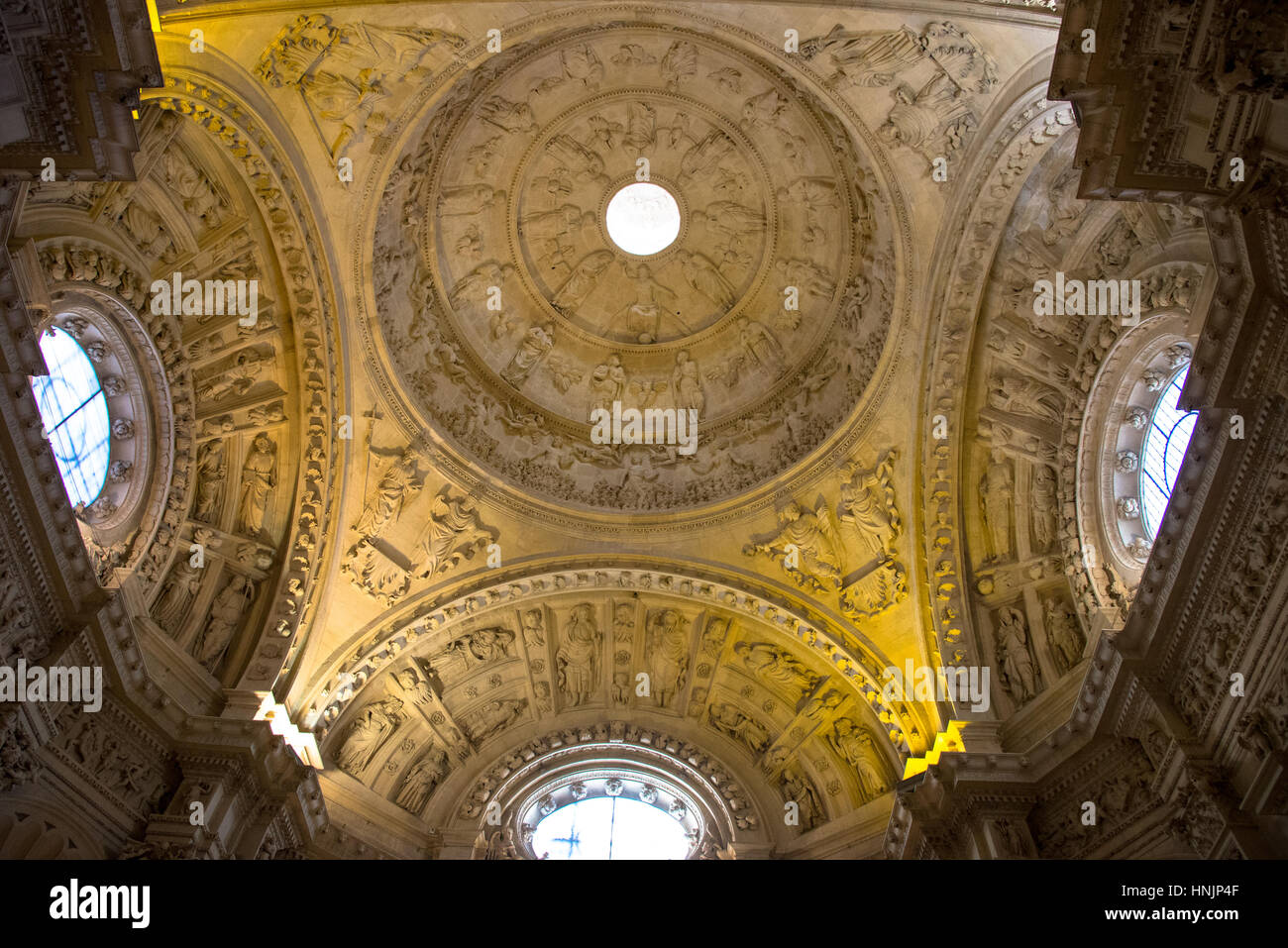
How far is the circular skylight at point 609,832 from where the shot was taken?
59.0ft

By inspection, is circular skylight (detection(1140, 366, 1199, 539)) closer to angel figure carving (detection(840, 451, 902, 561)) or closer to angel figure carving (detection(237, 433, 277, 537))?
angel figure carving (detection(840, 451, 902, 561))

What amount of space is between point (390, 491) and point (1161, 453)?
11.5m

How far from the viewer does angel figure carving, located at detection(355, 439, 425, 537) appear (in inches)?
673

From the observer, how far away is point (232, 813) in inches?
513

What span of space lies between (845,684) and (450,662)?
21.9 ft

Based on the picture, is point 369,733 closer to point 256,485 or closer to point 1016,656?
point 256,485

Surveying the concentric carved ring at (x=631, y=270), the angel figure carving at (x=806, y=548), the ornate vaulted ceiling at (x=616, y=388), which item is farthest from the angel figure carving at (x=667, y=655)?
the concentric carved ring at (x=631, y=270)

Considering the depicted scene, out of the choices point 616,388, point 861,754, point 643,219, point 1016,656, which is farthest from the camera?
point 643,219

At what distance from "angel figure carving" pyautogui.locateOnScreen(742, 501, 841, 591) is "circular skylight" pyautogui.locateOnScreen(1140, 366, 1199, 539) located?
203 inches

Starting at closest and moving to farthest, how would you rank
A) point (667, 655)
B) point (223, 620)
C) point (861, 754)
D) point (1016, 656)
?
point (1016, 656)
point (223, 620)
point (861, 754)
point (667, 655)

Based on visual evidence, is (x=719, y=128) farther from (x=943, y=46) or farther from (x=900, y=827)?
→ (x=900, y=827)

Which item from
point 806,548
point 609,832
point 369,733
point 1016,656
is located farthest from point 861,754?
point 369,733

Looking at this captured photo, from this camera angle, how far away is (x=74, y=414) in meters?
13.4
